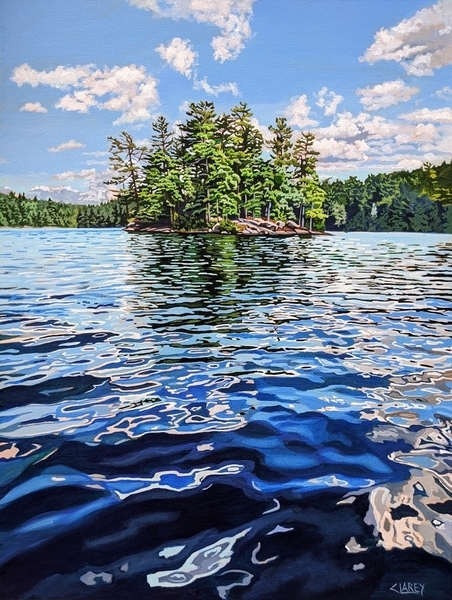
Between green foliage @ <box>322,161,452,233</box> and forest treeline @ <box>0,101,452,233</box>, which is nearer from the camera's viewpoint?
forest treeline @ <box>0,101,452,233</box>

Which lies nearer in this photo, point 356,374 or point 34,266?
point 356,374

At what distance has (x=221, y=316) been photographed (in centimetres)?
307

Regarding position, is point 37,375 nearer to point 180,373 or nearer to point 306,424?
point 180,373

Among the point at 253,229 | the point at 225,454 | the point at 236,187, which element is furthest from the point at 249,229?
the point at 225,454

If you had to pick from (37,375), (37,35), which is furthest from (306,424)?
(37,35)

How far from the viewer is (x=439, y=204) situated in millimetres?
9445

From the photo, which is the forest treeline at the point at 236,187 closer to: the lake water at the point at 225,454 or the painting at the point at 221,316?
the painting at the point at 221,316

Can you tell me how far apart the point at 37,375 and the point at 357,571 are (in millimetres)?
1447

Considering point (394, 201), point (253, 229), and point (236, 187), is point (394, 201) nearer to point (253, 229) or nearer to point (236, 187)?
point (236, 187)
